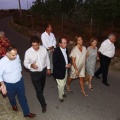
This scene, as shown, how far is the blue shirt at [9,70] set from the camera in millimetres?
4195

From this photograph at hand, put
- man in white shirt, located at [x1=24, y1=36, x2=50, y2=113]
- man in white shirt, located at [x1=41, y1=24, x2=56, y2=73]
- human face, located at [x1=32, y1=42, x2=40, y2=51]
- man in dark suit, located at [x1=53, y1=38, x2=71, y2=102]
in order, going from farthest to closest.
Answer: man in white shirt, located at [x1=41, y1=24, x2=56, y2=73] < man in dark suit, located at [x1=53, y1=38, x2=71, y2=102] < man in white shirt, located at [x1=24, y1=36, x2=50, y2=113] < human face, located at [x1=32, y1=42, x2=40, y2=51]

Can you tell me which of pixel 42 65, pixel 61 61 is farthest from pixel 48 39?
pixel 42 65

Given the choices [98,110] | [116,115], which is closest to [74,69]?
[98,110]

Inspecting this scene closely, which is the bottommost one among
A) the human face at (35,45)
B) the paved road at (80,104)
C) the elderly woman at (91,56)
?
the paved road at (80,104)

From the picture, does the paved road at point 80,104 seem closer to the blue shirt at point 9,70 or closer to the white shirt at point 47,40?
the blue shirt at point 9,70

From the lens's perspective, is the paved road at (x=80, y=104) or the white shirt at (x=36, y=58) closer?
the white shirt at (x=36, y=58)

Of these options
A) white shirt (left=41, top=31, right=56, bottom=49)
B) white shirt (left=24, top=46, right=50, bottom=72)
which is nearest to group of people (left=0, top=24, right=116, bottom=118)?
white shirt (left=24, top=46, right=50, bottom=72)

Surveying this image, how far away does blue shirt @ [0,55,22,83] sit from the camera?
4.20m

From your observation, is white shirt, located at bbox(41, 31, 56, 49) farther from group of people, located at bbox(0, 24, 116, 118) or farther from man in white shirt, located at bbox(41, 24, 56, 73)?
group of people, located at bbox(0, 24, 116, 118)

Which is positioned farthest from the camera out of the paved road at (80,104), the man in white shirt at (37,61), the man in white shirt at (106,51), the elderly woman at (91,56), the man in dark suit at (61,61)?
the man in white shirt at (106,51)

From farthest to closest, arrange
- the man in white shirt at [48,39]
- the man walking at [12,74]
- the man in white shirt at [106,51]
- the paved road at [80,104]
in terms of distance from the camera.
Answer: the man in white shirt at [48,39]
the man in white shirt at [106,51]
the paved road at [80,104]
the man walking at [12,74]

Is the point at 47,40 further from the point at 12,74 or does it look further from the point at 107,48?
the point at 12,74

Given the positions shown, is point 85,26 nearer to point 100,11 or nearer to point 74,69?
point 100,11

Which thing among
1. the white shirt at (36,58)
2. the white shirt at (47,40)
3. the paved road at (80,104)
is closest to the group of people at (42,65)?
the white shirt at (36,58)
